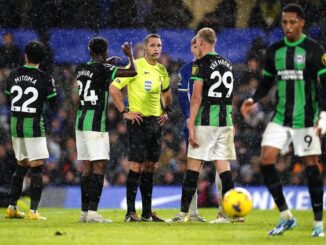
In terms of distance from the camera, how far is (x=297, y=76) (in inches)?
360

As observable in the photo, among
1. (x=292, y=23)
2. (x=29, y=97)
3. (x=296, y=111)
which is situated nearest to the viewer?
(x=292, y=23)

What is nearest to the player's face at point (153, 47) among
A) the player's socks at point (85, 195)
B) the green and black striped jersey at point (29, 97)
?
the green and black striped jersey at point (29, 97)

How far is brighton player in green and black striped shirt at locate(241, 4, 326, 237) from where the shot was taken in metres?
9.10

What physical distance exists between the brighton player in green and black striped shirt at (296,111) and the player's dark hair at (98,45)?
100 inches

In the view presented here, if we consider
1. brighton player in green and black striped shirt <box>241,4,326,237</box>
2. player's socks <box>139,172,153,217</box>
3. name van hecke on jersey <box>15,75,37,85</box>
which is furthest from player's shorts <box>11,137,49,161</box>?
brighton player in green and black striped shirt <box>241,4,326,237</box>

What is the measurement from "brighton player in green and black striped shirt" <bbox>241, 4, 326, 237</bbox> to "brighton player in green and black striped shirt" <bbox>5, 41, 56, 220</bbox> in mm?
3693

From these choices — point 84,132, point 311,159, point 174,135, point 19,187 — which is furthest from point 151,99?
point 174,135

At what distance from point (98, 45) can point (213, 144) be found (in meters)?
1.74

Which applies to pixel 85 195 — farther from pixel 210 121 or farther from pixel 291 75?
pixel 291 75

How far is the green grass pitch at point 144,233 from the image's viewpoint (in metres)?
8.63

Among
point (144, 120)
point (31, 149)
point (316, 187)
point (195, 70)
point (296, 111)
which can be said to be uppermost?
point (195, 70)

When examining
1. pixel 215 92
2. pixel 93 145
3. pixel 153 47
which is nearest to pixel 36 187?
pixel 93 145

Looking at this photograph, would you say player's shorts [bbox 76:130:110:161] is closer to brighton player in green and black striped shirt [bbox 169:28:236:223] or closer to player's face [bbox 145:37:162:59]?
brighton player in green and black striped shirt [bbox 169:28:236:223]

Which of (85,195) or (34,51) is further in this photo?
(34,51)
